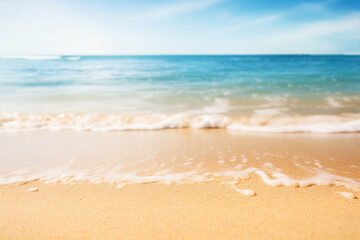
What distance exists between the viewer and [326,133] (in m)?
5.06

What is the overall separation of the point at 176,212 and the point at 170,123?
380 centimetres

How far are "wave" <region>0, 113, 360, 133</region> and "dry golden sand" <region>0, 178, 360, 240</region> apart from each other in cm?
303

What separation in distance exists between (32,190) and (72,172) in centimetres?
56

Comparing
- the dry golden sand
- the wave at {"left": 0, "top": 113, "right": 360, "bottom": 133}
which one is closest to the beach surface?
the dry golden sand

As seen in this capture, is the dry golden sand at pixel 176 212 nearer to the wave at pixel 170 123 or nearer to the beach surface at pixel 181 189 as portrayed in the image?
the beach surface at pixel 181 189

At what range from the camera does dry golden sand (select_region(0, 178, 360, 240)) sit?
1.74m

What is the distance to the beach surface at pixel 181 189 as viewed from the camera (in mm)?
1792

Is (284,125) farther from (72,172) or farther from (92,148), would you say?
(72,172)

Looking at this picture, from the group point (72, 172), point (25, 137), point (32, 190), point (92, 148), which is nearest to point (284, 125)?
point (92, 148)

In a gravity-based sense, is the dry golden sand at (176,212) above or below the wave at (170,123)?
above

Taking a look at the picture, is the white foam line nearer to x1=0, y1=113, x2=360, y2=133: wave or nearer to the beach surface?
the beach surface

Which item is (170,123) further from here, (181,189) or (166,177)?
(181,189)

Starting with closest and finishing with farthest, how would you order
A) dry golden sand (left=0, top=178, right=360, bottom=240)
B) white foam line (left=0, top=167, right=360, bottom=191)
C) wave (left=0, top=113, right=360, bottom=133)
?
1. dry golden sand (left=0, top=178, right=360, bottom=240)
2. white foam line (left=0, top=167, right=360, bottom=191)
3. wave (left=0, top=113, right=360, bottom=133)

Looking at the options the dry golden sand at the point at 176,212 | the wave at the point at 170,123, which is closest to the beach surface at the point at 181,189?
the dry golden sand at the point at 176,212
